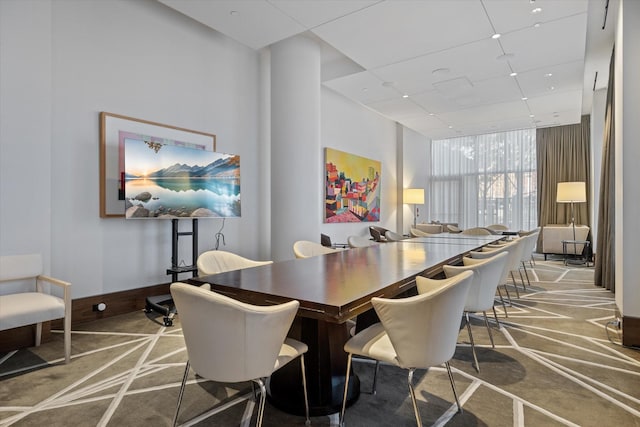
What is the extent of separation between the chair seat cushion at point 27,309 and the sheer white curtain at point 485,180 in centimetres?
1014

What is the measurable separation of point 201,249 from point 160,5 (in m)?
3.01

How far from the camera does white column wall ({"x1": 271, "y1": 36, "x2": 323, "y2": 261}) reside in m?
5.04

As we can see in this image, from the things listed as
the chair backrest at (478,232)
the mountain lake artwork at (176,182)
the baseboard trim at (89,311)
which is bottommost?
the baseboard trim at (89,311)

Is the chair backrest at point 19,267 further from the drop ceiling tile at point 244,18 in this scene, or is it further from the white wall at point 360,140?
the white wall at point 360,140

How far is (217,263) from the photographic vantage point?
2.71 metres

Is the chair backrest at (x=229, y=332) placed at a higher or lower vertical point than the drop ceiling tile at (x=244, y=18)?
lower

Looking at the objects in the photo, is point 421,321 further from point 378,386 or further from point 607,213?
point 607,213

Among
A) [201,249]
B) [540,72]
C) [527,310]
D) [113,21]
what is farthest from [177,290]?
[540,72]

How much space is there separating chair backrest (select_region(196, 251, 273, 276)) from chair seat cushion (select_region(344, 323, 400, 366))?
121cm

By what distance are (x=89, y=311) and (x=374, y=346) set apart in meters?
3.19

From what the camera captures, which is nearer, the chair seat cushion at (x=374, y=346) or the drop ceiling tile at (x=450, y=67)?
the chair seat cushion at (x=374, y=346)

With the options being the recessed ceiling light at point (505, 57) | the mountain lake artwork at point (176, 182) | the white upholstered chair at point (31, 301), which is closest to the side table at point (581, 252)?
the recessed ceiling light at point (505, 57)

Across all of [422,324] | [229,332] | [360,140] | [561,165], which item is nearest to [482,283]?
[422,324]

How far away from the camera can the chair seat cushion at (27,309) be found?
2396mm
